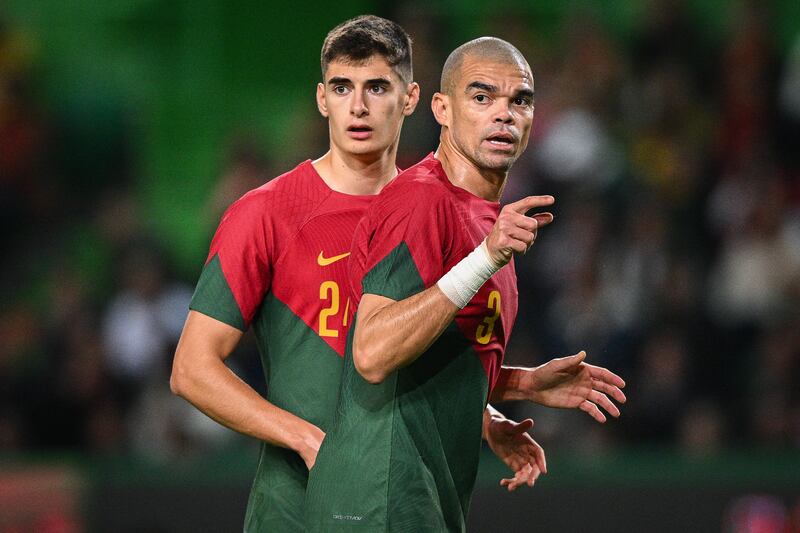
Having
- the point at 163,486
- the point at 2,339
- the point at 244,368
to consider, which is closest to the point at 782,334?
the point at 244,368

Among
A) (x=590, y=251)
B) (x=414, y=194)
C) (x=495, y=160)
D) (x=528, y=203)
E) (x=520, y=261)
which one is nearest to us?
(x=528, y=203)

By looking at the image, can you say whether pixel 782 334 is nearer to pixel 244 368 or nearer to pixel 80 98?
pixel 244 368

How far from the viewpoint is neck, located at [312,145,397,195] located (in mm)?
4523

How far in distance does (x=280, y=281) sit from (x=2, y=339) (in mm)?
5598

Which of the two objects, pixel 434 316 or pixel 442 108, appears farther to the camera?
pixel 442 108

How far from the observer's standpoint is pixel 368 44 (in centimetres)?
451

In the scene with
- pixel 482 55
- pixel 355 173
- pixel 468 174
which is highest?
pixel 482 55

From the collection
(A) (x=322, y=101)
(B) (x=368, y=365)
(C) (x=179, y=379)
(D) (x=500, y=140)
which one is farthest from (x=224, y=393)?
(D) (x=500, y=140)

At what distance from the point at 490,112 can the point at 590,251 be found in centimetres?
495

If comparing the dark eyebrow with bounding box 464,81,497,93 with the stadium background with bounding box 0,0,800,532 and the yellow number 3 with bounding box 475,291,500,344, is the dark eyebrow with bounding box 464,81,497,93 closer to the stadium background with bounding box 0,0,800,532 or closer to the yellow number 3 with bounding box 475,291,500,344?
the yellow number 3 with bounding box 475,291,500,344

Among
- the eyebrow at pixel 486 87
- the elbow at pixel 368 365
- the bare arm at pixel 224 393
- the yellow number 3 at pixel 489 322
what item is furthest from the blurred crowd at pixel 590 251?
the elbow at pixel 368 365

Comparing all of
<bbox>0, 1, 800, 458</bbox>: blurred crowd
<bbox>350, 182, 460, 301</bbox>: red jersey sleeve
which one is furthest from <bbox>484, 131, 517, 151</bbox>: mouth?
<bbox>0, 1, 800, 458</bbox>: blurred crowd

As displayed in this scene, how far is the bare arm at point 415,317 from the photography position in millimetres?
3391

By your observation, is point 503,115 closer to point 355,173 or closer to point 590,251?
point 355,173
